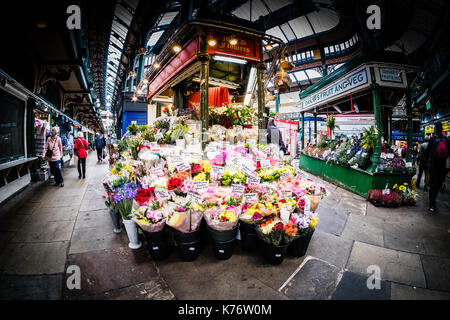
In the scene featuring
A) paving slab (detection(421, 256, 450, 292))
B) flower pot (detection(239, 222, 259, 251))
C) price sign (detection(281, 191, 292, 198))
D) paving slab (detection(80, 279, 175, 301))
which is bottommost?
paving slab (detection(421, 256, 450, 292))

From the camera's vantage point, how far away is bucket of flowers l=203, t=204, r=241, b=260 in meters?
2.29

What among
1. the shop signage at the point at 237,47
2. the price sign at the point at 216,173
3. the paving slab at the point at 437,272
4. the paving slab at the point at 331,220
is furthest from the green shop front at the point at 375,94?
the price sign at the point at 216,173

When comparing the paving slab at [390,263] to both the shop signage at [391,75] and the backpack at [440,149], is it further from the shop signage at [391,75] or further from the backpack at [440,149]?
the shop signage at [391,75]

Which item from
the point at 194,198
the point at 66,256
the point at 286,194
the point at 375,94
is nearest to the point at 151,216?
the point at 194,198

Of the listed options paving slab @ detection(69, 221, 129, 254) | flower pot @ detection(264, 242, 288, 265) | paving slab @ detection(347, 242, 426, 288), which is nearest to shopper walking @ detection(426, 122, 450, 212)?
paving slab @ detection(347, 242, 426, 288)

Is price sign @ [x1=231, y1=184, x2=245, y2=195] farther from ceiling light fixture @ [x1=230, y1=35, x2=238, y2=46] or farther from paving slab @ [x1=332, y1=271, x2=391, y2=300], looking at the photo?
ceiling light fixture @ [x1=230, y1=35, x2=238, y2=46]

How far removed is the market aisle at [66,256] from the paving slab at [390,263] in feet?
7.86

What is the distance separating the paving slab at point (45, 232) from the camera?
2.90m

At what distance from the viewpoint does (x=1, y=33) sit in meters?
4.66

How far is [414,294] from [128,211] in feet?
11.5

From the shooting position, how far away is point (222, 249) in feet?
7.88

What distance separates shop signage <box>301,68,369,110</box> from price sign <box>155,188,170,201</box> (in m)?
5.94

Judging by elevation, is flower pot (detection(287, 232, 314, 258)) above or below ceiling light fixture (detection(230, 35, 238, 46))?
below
